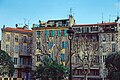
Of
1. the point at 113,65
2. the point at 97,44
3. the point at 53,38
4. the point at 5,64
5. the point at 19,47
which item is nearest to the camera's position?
the point at 113,65

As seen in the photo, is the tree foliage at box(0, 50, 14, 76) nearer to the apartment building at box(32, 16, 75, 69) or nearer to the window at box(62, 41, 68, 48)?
the apartment building at box(32, 16, 75, 69)

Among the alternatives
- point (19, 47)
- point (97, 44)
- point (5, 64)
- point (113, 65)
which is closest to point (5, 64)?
point (5, 64)

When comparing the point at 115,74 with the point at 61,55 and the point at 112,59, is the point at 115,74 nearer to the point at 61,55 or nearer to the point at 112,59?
the point at 112,59

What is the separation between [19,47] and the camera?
50531 millimetres

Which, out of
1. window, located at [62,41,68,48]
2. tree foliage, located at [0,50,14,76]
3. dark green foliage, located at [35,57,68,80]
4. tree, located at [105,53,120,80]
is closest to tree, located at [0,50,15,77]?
tree foliage, located at [0,50,14,76]

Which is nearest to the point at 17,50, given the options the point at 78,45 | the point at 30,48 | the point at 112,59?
the point at 30,48

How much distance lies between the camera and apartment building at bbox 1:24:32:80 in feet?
162

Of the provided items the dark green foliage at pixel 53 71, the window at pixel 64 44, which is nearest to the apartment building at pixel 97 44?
the window at pixel 64 44

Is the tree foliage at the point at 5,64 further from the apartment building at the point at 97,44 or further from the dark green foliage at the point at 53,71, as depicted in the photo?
the apartment building at the point at 97,44

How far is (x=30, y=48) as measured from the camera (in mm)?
51156

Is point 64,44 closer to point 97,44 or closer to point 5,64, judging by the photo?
point 97,44

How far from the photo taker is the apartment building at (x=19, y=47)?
49375 millimetres

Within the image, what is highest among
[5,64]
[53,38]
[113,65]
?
[53,38]

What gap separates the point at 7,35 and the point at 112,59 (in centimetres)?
2116
